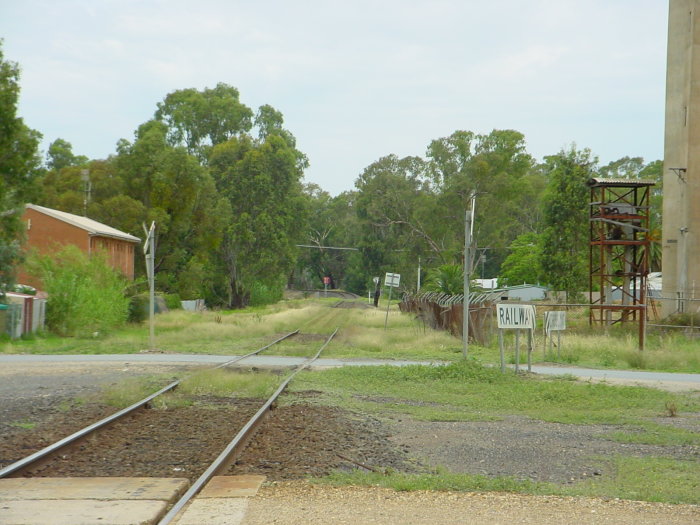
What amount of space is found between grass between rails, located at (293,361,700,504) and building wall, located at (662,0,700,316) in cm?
2783

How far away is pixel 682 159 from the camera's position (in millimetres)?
47094

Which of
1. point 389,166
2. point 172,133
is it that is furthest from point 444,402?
point 172,133

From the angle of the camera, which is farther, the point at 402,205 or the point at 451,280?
the point at 402,205

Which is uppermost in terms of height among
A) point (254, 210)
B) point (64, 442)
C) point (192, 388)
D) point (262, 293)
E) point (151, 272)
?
point (254, 210)

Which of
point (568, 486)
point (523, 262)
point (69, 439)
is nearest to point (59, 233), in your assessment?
point (69, 439)

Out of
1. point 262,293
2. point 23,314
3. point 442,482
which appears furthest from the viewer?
point 262,293

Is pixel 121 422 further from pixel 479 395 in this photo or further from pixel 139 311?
pixel 139 311

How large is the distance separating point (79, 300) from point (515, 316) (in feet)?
77.3

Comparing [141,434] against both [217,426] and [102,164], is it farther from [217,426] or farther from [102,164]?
[102,164]

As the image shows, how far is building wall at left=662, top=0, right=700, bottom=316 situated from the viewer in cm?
4509

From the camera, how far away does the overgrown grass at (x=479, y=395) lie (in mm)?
14078

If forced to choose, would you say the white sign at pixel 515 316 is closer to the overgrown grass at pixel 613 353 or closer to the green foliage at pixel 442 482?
the overgrown grass at pixel 613 353

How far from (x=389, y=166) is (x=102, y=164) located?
2571cm

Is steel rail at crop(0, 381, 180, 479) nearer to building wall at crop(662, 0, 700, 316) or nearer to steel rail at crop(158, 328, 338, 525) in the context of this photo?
steel rail at crop(158, 328, 338, 525)
